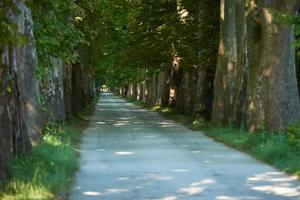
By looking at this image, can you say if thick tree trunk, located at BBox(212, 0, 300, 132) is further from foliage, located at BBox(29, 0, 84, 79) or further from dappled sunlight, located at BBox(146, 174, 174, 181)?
foliage, located at BBox(29, 0, 84, 79)

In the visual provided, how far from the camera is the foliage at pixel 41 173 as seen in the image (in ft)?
28.9

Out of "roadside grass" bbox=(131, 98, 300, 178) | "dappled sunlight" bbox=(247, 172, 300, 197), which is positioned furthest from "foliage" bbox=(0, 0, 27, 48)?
"roadside grass" bbox=(131, 98, 300, 178)

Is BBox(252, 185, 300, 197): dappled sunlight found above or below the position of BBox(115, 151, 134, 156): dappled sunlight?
above

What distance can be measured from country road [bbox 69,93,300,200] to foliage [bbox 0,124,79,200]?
0.99 ft

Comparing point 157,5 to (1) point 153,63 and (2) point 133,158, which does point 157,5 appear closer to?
(1) point 153,63

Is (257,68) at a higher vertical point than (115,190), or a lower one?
higher

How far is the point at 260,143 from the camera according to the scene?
16.5m

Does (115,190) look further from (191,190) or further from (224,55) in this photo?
(224,55)

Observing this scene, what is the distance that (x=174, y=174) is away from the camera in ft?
40.4

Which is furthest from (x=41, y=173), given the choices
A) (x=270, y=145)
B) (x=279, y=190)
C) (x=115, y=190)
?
(x=270, y=145)

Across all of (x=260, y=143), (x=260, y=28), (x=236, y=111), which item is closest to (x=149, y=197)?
(x=260, y=143)

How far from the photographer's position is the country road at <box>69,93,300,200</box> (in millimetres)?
10023

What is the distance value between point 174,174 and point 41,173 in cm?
304

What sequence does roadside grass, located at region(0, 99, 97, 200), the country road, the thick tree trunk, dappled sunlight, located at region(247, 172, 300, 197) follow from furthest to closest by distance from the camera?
1. the thick tree trunk
2. dappled sunlight, located at region(247, 172, 300, 197)
3. the country road
4. roadside grass, located at region(0, 99, 97, 200)
